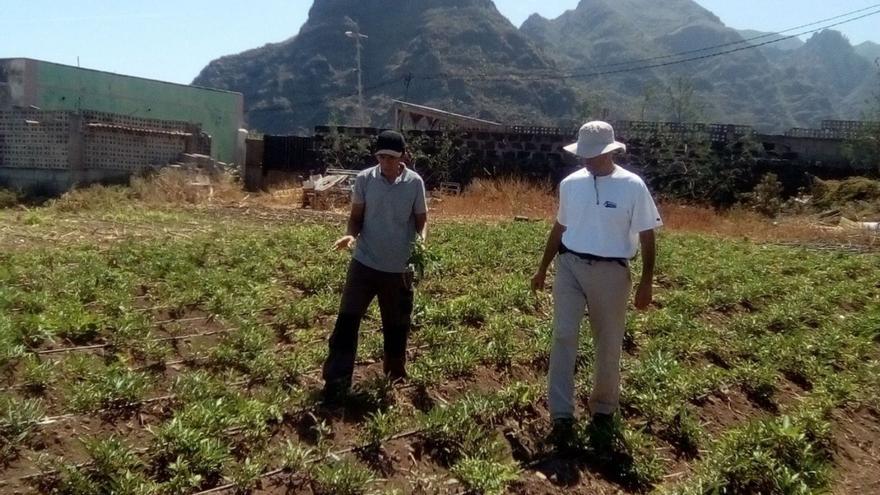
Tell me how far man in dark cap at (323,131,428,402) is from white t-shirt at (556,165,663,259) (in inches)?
44.2

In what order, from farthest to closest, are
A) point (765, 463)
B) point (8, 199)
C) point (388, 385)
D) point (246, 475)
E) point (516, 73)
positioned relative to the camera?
point (516, 73)
point (8, 199)
point (388, 385)
point (765, 463)
point (246, 475)

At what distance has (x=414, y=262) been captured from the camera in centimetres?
549

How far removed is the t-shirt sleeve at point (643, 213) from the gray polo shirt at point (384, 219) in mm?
1455

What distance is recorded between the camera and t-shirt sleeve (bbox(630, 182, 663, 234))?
15.8ft

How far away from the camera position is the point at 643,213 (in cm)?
483

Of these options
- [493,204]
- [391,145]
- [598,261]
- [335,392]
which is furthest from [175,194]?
[598,261]

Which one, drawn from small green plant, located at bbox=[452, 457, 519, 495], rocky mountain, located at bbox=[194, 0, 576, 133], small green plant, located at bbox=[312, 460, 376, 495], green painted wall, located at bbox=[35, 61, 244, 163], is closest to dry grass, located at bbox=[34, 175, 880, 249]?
green painted wall, located at bbox=[35, 61, 244, 163]

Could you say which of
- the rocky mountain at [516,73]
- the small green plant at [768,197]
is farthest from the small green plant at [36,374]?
the rocky mountain at [516,73]

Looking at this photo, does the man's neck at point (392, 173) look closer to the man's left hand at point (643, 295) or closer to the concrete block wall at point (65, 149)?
the man's left hand at point (643, 295)

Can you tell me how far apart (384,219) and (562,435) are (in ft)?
5.73

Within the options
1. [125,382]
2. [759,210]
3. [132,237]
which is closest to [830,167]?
[759,210]

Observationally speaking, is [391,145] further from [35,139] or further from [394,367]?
[35,139]

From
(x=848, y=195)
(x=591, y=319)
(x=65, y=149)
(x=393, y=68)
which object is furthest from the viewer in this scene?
(x=393, y=68)

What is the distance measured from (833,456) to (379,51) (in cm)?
7864
